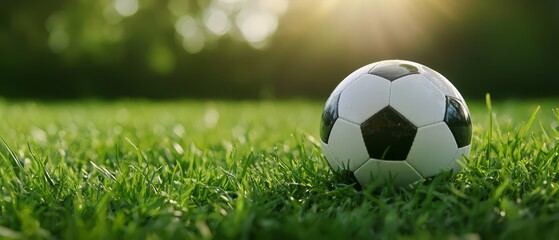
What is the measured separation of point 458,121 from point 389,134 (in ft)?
1.02

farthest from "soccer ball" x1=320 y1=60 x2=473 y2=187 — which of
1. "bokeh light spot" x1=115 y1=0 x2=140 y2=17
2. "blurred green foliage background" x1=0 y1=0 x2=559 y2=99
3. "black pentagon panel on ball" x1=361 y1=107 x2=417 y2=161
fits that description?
"bokeh light spot" x1=115 y1=0 x2=140 y2=17

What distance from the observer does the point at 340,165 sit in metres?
2.35

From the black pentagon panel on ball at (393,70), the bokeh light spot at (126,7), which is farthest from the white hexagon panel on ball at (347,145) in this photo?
the bokeh light spot at (126,7)

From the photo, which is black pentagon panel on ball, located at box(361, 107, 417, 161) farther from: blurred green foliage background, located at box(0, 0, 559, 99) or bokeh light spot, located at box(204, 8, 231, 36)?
bokeh light spot, located at box(204, 8, 231, 36)

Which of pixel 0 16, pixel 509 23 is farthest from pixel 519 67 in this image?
pixel 0 16

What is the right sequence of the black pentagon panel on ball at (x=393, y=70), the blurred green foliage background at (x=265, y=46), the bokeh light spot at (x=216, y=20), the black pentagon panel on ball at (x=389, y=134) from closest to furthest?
the black pentagon panel on ball at (x=389, y=134)
the black pentagon panel on ball at (x=393, y=70)
the blurred green foliage background at (x=265, y=46)
the bokeh light spot at (x=216, y=20)

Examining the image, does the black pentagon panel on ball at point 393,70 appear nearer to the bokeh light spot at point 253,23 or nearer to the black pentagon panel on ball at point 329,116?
the black pentagon panel on ball at point 329,116

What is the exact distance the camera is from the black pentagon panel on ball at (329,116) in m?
2.37

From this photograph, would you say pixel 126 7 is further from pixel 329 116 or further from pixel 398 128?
pixel 398 128

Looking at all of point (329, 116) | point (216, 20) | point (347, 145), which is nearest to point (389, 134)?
point (347, 145)

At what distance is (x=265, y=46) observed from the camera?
70.8ft

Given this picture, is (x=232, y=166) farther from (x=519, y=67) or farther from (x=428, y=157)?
(x=519, y=67)

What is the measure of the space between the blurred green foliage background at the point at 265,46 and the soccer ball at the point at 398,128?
15.2 metres

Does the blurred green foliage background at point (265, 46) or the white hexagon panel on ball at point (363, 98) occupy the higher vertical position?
the white hexagon panel on ball at point (363, 98)
